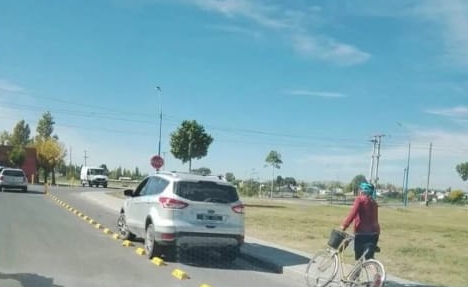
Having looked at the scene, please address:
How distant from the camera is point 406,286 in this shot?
427 inches

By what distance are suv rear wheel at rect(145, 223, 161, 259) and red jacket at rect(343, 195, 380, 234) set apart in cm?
461

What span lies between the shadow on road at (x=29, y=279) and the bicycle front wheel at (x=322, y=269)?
4119 millimetres

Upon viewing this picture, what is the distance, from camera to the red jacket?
10.3 m

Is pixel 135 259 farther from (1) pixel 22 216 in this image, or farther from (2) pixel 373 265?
(1) pixel 22 216

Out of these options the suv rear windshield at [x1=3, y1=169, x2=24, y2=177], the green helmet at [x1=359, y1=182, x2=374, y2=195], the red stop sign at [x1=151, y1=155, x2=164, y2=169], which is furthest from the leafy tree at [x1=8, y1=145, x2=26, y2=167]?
the green helmet at [x1=359, y1=182, x2=374, y2=195]

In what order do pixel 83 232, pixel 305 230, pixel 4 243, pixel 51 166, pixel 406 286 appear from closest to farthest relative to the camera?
1. pixel 406 286
2. pixel 4 243
3. pixel 83 232
4. pixel 305 230
5. pixel 51 166

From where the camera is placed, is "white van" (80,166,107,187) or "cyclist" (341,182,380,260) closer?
"cyclist" (341,182,380,260)

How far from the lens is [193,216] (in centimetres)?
1316

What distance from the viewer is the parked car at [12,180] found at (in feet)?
145

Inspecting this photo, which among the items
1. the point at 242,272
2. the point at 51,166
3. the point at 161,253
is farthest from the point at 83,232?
the point at 51,166

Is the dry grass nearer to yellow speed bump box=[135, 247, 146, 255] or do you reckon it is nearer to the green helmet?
the green helmet

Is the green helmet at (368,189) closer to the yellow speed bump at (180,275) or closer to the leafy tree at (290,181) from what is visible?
the yellow speed bump at (180,275)

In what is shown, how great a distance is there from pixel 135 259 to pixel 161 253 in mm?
688

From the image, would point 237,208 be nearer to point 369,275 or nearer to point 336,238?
point 336,238
